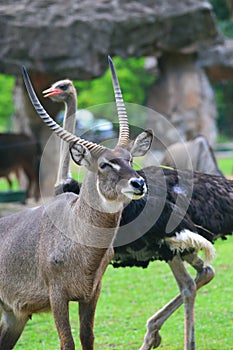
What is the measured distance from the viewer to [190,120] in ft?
57.0

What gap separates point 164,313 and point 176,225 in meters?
1.08

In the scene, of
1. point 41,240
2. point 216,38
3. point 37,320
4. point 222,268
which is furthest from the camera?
point 216,38

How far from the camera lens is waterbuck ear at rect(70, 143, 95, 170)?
186 inches

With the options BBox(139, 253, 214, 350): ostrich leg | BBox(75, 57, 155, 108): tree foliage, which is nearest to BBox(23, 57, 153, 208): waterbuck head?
BBox(139, 253, 214, 350): ostrich leg

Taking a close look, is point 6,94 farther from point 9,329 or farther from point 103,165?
point 103,165

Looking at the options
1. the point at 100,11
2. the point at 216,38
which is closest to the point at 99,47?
the point at 100,11

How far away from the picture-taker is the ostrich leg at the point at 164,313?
6305 millimetres

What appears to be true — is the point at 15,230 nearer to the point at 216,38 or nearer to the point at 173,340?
the point at 173,340

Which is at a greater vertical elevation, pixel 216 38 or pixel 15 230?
pixel 15 230

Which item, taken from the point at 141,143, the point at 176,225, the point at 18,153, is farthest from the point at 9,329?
the point at 18,153

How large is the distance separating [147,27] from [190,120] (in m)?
3.85

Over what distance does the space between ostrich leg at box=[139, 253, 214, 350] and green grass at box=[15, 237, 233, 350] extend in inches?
8.0

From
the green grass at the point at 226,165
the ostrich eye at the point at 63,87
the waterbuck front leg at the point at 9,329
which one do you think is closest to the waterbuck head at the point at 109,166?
the waterbuck front leg at the point at 9,329

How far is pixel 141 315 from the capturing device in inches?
296
